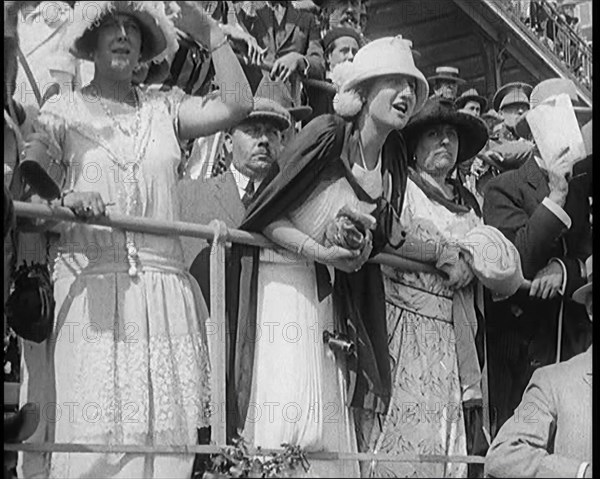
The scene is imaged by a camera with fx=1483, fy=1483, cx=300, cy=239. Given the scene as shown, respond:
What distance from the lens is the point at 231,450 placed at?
→ 4.90 m

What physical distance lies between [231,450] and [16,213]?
3.45ft

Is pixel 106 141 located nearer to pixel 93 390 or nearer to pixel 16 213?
pixel 16 213

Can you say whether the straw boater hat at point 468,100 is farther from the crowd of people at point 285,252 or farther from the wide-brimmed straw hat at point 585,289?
the wide-brimmed straw hat at point 585,289

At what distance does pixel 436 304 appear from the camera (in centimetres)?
559

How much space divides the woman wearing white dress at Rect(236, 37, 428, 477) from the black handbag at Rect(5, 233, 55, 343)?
2.40 ft

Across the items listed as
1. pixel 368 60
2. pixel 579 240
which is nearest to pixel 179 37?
pixel 368 60

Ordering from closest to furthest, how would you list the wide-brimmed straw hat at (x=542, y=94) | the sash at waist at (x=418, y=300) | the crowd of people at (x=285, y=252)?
the crowd of people at (x=285, y=252), the sash at waist at (x=418, y=300), the wide-brimmed straw hat at (x=542, y=94)

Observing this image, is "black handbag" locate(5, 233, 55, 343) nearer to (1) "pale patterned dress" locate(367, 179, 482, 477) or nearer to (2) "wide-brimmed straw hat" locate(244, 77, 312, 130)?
(2) "wide-brimmed straw hat" locate(244, 77, 312, 130)

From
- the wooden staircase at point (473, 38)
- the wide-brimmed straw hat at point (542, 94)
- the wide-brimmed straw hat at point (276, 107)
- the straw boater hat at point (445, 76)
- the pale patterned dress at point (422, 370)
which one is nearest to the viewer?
the wide-brimmed straw hat at point (276, 107)

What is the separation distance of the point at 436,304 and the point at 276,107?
0.98m

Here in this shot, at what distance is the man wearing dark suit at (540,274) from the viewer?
19.3 ft

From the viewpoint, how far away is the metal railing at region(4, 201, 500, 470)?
15.3ft

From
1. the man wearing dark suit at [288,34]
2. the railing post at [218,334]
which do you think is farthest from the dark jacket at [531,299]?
the railing post at [218,334]

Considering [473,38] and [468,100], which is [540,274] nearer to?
[468,100]
